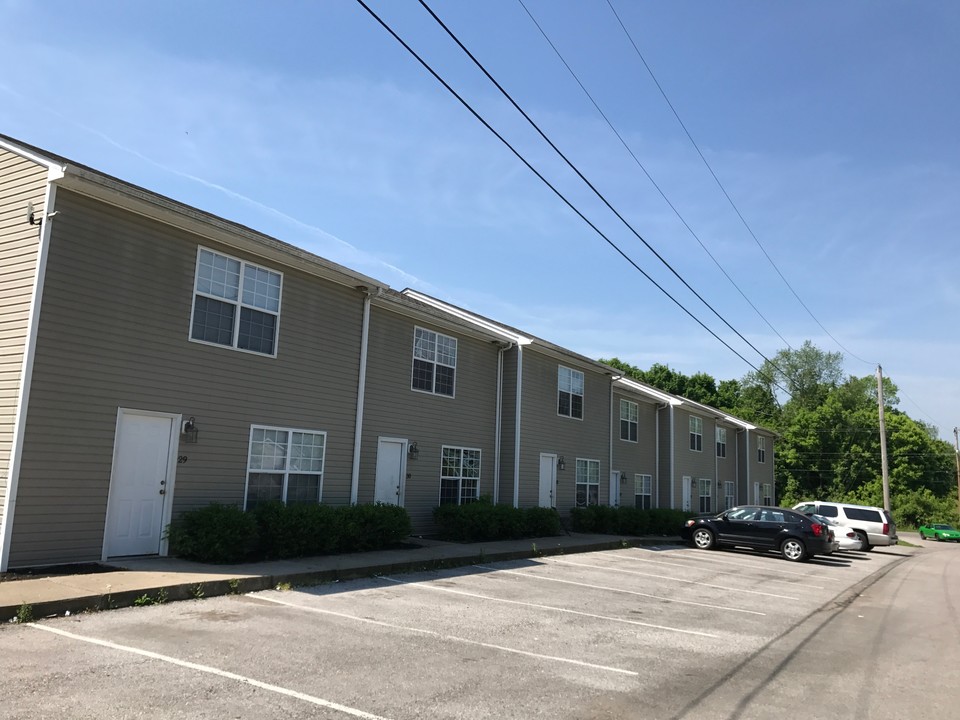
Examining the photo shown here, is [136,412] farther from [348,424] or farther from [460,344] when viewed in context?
[460,344]

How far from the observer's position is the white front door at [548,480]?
70.2 feet

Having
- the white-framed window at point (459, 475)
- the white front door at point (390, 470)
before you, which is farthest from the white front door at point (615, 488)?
the white front door at point (390, 470)

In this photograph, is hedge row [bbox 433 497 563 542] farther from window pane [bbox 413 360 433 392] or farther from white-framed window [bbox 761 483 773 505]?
white-framed window [bbox 761 483 773 505]

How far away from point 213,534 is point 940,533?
48.4 metres

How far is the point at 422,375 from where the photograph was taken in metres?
17.2

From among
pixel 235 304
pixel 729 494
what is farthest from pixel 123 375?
pixel 729 494

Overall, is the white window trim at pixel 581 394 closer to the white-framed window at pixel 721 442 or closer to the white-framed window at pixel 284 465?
the white-framed window at pixel 284 465

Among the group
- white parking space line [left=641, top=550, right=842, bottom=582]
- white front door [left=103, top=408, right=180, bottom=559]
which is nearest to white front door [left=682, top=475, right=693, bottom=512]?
white parking space line [left=641, top=550, right=842, bottom=582]

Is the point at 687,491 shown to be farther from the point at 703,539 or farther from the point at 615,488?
the point at 703,539

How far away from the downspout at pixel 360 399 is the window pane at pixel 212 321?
327cm

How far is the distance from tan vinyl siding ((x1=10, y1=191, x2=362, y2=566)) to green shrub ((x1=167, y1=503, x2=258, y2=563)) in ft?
1.95

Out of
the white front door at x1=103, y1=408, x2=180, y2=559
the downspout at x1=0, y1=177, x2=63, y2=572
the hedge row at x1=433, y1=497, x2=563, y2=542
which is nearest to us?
the downspout at x1=0, y1=177, x2=63, y2=572

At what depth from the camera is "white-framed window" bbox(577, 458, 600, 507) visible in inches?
932

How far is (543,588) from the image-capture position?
37.8 ft
